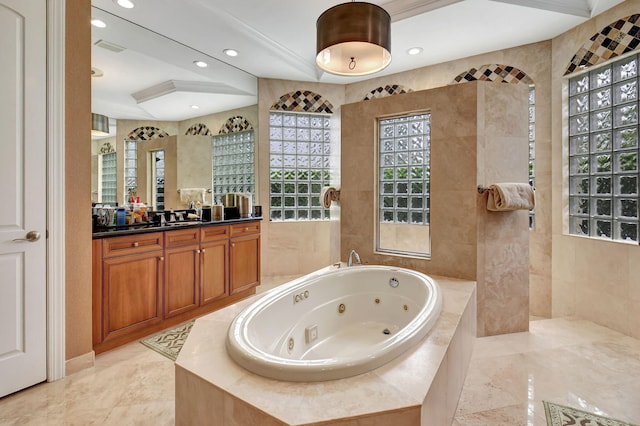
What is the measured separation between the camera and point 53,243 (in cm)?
188

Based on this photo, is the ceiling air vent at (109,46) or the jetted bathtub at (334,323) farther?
the ceiling air vent at (109,46)

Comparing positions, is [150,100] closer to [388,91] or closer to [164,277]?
[164,277]

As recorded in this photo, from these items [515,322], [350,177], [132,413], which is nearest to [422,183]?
[350,177]

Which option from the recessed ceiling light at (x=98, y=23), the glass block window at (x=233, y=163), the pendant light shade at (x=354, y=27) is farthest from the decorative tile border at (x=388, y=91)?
the recessed ceiling light at (x=98, y=23)

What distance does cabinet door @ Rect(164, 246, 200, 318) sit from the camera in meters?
2.63

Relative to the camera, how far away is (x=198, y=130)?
364 centimetres

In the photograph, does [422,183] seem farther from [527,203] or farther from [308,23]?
[308,23]

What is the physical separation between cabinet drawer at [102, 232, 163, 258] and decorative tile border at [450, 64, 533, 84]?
137 inches

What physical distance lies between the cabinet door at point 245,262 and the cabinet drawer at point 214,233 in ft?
0.41

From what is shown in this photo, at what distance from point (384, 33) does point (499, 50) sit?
2.30 meters

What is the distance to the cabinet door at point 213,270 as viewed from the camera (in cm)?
295

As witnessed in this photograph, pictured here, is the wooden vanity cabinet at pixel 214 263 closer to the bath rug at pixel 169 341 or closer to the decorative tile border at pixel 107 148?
the bath rug at pixel 169 341

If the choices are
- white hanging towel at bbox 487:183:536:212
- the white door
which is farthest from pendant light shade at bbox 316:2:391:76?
the white door

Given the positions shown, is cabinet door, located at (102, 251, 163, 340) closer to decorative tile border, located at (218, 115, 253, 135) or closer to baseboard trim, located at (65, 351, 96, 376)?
baseboard trim, located at (65, 351, 96, 376)
